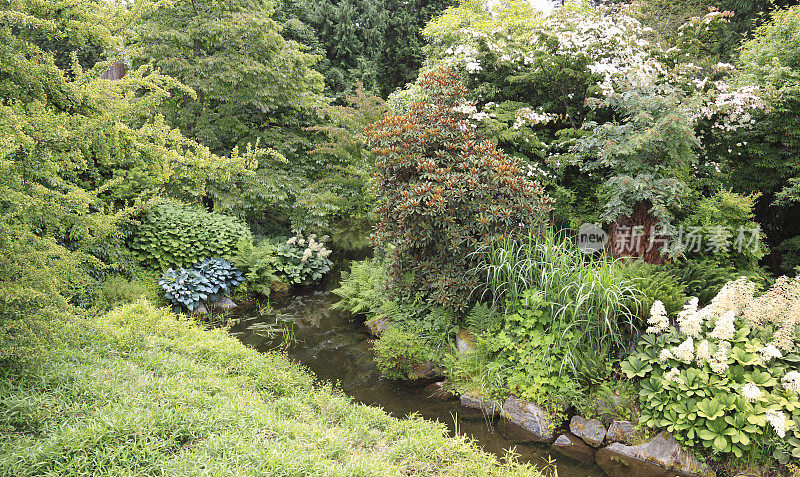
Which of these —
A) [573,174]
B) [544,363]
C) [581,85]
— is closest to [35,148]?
[544,363]

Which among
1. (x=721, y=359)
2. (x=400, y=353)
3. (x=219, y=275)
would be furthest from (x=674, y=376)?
(x=219, y=275)

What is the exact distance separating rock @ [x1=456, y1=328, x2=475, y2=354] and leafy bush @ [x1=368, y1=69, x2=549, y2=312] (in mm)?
278

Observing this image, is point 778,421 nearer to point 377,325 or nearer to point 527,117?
point 377,325

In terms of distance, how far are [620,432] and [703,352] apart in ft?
3.27

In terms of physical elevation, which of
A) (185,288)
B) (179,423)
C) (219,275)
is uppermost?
(179,423)

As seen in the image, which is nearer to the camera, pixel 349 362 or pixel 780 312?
pixel 780 312

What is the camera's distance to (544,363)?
14.0 ft

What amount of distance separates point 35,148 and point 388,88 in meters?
17.0

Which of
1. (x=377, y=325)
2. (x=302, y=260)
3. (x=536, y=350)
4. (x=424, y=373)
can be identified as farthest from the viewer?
(x=302, y=260)

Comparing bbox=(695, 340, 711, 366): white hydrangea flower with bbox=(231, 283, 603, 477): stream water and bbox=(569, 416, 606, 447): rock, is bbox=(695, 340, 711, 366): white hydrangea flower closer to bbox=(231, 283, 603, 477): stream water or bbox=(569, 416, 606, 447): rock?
bbox=(569, 416, 606, 447): rock

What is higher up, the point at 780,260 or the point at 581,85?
the point at 581,85

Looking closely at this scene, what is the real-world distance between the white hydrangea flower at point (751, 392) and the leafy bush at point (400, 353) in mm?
2956

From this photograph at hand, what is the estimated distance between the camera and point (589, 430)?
3922mm

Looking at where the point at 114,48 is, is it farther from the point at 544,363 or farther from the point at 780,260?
the point at 780,260
